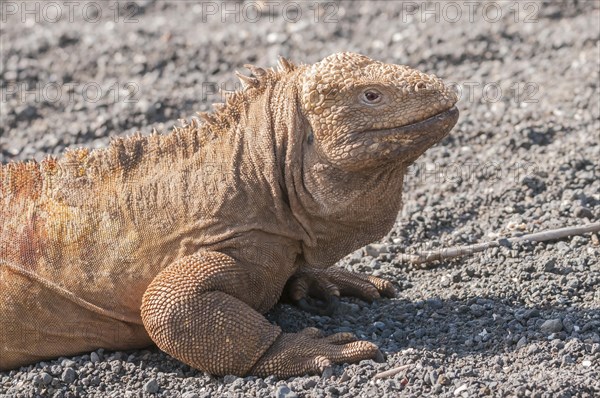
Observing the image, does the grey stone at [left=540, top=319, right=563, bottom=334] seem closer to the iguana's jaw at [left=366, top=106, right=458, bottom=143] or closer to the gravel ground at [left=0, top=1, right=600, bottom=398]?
the gravel ground at [left=0, top=1, right=600, bottom=398]

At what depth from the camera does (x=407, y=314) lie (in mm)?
8234

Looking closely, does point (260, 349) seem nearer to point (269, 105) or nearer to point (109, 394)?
Answer: point (109, 394)

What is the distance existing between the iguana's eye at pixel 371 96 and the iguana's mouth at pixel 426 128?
0.74ft

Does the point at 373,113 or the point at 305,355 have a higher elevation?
the point at 373,113

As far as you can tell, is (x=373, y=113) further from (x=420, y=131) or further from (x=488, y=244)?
(x=488, y=244)

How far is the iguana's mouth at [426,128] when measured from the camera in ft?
23.5

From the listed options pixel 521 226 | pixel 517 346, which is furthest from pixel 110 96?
pixel 517 346

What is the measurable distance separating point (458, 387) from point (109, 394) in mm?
2550

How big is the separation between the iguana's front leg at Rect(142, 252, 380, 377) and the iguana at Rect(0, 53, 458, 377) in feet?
0.03

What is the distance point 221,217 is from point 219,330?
2.72 ft

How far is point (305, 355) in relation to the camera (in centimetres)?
731

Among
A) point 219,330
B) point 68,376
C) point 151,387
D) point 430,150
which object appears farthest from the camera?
point 430,150

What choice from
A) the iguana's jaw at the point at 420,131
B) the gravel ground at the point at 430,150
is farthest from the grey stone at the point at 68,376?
the iguana's jaw at the point at 420,131

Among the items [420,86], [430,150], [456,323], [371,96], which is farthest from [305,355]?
[430,150]
